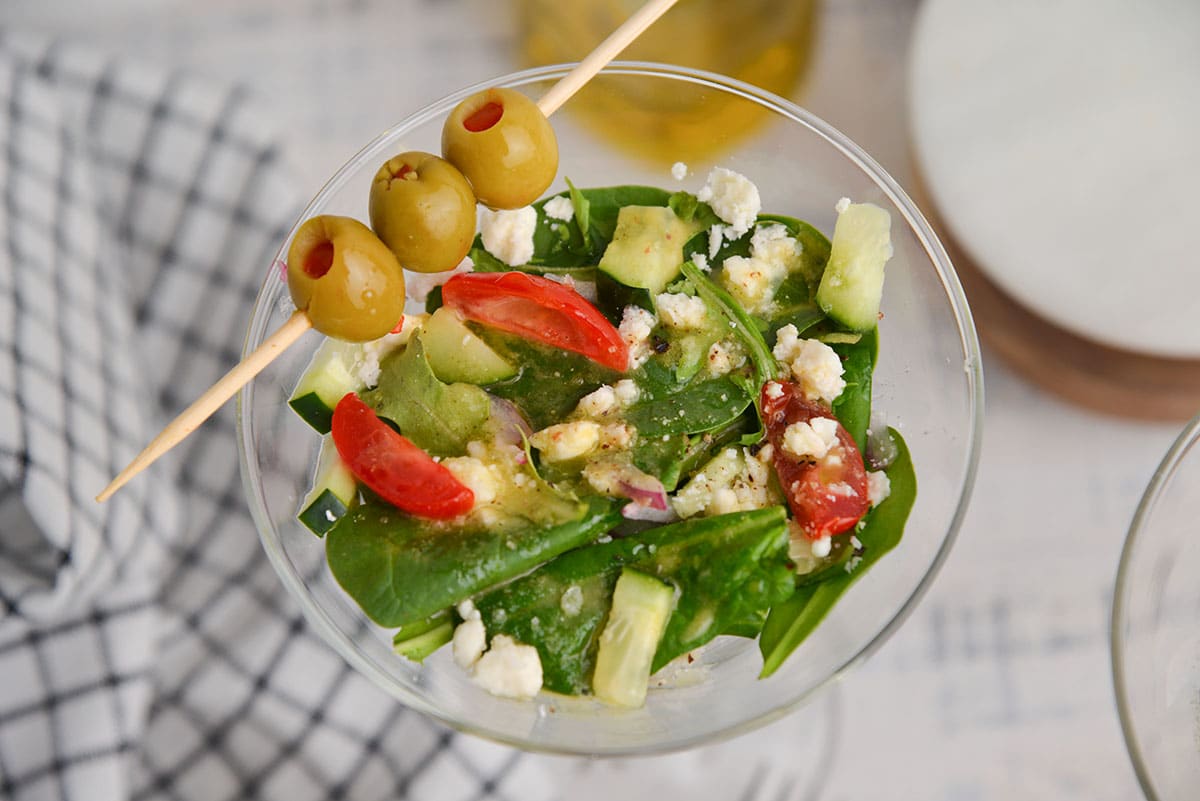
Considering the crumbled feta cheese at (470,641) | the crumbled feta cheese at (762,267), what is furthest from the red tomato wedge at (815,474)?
the crumbled feta cheese at (470,641)

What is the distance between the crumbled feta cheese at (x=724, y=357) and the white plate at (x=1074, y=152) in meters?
0.52

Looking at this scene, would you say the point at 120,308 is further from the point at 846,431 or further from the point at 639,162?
the point at 846,431

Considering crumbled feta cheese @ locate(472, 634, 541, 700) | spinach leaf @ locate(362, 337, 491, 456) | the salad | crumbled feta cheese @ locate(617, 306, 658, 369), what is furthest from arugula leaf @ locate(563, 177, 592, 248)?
crumbled feta cheese @ locate(472, 634, 541, 700)

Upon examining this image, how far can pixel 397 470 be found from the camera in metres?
1.12

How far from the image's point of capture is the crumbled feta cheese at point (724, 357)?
120 cm

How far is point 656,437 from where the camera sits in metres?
1.18

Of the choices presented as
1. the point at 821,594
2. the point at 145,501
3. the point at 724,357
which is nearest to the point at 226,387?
the point at 724,357

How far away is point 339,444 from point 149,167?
83 cm

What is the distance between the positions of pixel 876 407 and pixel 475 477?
453mm

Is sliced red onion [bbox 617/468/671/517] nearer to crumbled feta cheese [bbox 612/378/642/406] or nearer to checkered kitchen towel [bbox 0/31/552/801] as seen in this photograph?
crumbled feta cheese [bbox 612/378/642/406]

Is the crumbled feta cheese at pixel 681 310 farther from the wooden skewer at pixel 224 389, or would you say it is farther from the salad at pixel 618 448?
the wooden skewer at pixel 224 389

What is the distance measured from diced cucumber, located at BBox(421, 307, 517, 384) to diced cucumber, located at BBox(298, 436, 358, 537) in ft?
0.47

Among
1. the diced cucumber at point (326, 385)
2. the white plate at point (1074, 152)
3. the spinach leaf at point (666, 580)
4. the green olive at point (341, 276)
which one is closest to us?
the green olive at point (341, 276)

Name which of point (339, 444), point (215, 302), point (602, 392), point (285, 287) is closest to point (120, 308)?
point (215, 302)
